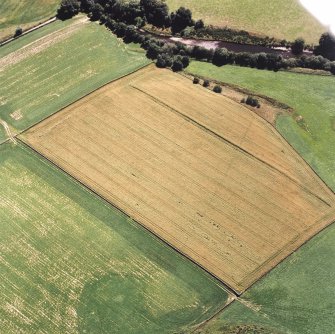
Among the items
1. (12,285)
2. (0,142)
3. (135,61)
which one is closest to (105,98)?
(135,61)

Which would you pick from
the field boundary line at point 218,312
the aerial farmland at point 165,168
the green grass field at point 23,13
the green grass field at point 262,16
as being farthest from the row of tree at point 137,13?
the field boundary line at point 218,312

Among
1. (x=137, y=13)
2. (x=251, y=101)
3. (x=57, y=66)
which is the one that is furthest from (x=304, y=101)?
(x=57, y=66)

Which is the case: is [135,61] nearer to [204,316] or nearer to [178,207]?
[178,207]

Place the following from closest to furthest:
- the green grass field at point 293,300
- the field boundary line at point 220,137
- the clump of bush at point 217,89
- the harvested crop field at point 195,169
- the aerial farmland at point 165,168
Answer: the green grass field at point 293,300 → the aerial farmland at point 165,168 → the harvested crop field at point 195,169 → the field boundary line at point 220,137 → the clump of bush at point 217,89

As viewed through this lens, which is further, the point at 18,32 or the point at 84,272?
the point at 18,32

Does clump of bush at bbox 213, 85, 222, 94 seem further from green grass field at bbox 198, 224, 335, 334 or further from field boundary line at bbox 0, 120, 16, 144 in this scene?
field boundary line at bbox 0, 120, 16, 144

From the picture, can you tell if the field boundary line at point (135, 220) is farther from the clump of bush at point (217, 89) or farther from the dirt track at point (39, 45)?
the clump of bush at point (217, 89)

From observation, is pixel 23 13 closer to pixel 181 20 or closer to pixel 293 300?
pixel 181 20
